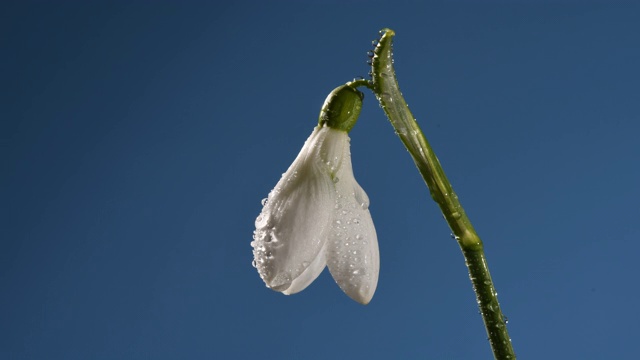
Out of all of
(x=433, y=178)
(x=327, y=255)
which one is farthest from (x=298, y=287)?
(x=433, y=178)

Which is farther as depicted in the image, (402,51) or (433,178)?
(402,51)

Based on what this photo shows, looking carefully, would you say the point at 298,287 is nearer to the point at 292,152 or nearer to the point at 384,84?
the point at 384,84

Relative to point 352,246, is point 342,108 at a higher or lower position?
higher

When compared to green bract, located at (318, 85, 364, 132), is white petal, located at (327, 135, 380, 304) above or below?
below
